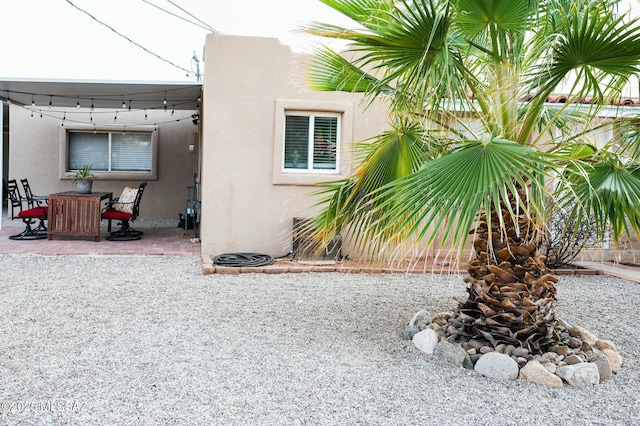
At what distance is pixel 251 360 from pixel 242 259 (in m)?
4.27

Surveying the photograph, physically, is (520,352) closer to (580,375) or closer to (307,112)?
(580,375)

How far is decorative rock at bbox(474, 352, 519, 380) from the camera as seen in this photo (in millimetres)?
4234

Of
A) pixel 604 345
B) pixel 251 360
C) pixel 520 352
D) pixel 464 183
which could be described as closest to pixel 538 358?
pixel 520 352

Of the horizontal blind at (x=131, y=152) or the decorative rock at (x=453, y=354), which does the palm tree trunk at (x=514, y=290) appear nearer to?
the decorative rock at (x=453, y=354)

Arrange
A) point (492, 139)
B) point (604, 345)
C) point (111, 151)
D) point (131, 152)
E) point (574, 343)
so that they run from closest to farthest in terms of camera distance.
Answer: point (492, 139) → point (574, 343) → point (604, 345) → point (111, 151) → point (131, 152)

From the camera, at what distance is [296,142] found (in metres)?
9.41

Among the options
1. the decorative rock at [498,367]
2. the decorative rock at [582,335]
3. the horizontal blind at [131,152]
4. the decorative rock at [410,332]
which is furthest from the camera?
the horizontal blind at [131,152]

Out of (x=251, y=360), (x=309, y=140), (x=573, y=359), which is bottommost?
(x=251, y=360)

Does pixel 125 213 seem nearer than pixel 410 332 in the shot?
No

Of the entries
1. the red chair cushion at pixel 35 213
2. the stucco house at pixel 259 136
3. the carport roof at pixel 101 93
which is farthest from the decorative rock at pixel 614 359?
the red chair cushion at pixel 35 213

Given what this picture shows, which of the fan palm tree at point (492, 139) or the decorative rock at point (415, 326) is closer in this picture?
the fan palm tree at point (492, 139)

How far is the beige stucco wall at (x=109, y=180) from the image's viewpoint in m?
14.9

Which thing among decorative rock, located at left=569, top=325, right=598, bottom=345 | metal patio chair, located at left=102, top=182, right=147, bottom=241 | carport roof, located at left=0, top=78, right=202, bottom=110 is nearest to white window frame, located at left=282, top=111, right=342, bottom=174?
carport roof, located at left=0, top=78, right=202, bottom=110

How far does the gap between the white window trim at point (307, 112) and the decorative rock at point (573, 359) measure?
211 inches
